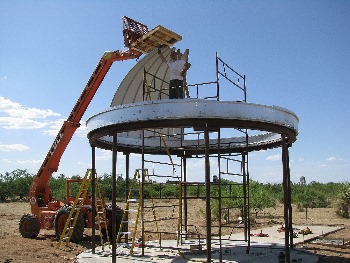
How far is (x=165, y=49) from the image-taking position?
1509cm

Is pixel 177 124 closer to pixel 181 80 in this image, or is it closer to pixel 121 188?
pixel 181 80

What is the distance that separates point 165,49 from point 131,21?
6.12 ft

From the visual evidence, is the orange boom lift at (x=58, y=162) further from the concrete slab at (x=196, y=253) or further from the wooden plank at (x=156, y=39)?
the concrete slab at (x=196, y=253)

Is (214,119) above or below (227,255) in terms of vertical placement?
above

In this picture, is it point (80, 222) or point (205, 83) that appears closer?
point (205, 83)

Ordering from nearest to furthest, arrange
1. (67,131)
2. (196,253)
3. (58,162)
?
(196,253)
(67,131)
(58,162)

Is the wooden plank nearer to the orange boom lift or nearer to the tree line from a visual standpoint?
the orange boom lift

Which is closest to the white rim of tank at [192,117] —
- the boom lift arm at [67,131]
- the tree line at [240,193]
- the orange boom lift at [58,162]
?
the tree line at [240,193]

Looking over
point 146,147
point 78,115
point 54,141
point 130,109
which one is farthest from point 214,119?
point 54,141

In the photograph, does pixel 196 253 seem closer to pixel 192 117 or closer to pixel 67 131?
pixel 192 117

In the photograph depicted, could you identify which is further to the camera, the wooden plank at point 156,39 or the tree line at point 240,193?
the tree line at point 240,193

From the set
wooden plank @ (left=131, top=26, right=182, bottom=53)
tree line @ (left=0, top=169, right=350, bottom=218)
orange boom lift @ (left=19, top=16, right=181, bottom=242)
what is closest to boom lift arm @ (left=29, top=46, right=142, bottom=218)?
orange boom lift @ (left=19, top=16, right=181, bottom=242)

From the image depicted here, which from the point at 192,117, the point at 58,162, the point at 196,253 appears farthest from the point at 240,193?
the point at 192,117

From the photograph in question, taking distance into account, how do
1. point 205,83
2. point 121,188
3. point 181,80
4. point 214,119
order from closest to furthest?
point 214,119 < point 205,83 < point 181,80 < point 121,188
